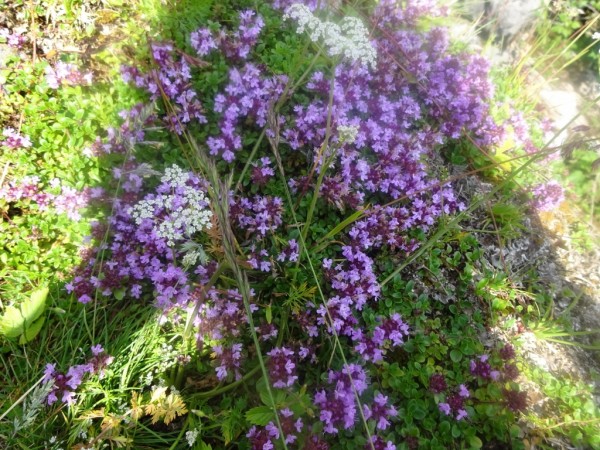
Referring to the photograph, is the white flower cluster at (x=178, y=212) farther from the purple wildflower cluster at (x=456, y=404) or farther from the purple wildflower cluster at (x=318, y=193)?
the purple wildflower cluster at (x=456, y=404)

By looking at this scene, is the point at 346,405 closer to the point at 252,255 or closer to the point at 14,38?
the point at 252,255

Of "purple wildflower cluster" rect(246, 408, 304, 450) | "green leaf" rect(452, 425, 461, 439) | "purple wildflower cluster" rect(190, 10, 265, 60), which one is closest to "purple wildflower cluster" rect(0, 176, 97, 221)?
"purple wildflower cluster" rect(190, 10, 265, 60)

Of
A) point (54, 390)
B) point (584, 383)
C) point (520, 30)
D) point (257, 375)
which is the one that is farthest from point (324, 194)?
point (520, 30)

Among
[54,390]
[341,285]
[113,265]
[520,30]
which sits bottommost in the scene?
[54,390]

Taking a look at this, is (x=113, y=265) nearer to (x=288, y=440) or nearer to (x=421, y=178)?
(x=288, y=440)

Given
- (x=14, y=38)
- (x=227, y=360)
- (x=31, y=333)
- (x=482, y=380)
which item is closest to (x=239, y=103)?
(x=14, y=38)
